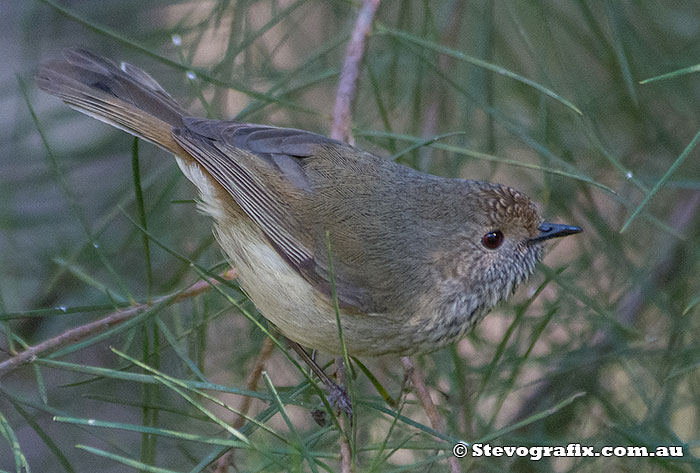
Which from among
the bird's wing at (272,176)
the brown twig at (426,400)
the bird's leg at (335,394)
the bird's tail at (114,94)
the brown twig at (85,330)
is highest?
the bird's tail at (114,94)

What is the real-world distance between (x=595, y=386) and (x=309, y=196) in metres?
1.31

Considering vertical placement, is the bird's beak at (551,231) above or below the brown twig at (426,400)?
above

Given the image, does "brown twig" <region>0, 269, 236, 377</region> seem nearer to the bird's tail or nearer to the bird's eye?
the bird's tail

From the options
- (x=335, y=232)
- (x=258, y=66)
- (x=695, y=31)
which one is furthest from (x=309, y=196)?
(x=695, y=31)

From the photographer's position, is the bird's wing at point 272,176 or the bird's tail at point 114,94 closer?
the bird's wing at point 272,176

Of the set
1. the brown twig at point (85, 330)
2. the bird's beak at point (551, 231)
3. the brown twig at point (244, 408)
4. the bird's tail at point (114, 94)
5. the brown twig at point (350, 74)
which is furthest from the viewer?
the bird's tail at point (114, 94)

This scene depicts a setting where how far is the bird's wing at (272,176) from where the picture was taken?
2.35 meters

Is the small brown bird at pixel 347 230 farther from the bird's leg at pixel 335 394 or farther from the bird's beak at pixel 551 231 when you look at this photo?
the bird's leg at pixel 335 394

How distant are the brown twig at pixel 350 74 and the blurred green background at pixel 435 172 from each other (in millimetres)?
49

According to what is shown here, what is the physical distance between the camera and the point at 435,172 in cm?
310

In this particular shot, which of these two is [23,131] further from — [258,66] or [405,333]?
[405,333]

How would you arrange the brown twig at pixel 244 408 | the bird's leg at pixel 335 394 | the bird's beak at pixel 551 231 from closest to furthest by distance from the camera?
the brown twig at pixel 244 408
the bird's leg at pixel 335 394
the bird's beak at pixel 551 231

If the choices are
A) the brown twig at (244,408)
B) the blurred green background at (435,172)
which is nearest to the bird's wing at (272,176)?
the blurred green background at (435,172)

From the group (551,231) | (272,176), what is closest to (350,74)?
(272,176)
